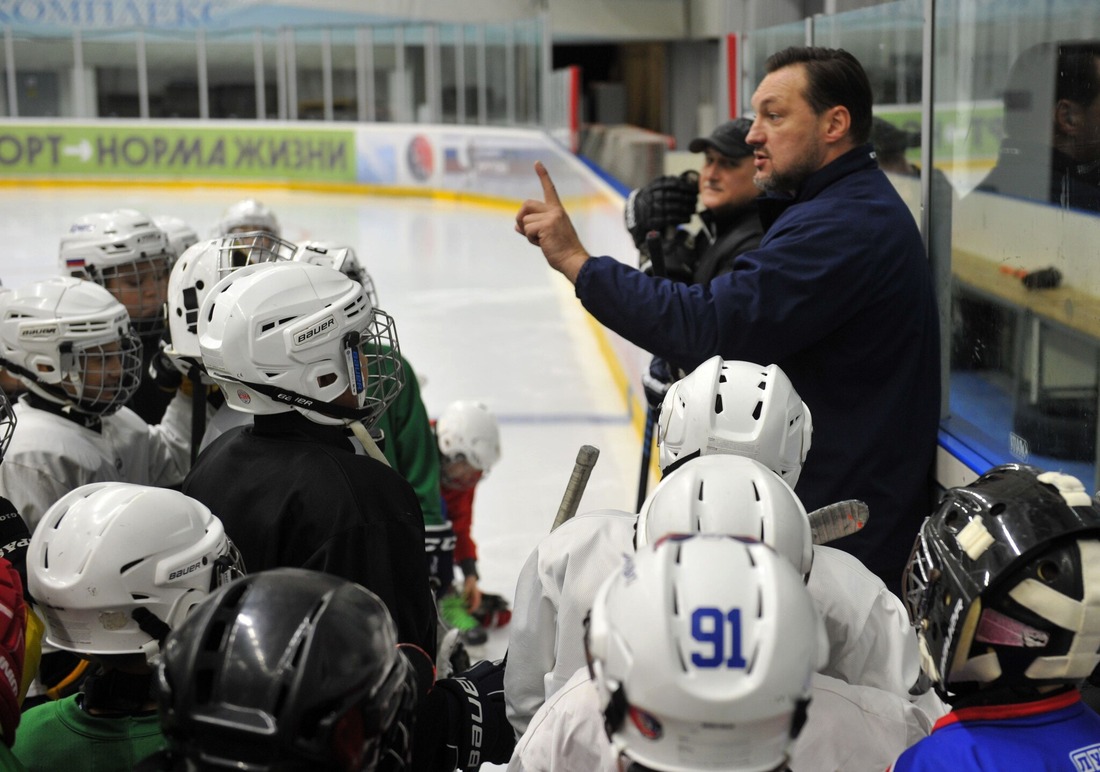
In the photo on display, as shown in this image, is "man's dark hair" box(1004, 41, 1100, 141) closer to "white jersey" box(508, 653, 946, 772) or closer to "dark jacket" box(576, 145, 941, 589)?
"dark jacket" box(576, 145, 941, 589)

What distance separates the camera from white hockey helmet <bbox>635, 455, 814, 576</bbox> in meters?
1.23

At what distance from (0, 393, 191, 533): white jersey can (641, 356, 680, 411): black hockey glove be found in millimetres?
1143

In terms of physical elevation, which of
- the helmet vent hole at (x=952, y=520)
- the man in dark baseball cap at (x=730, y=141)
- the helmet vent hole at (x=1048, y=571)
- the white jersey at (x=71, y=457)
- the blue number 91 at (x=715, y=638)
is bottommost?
the white jersey at (x=71, y=457)

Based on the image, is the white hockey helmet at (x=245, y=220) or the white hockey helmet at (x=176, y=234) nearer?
the white hockey helmet at (x=176, y=234)

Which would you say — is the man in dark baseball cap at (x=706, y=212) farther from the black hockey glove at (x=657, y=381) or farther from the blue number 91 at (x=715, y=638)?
the blue number 91 at (x=715, y=638)

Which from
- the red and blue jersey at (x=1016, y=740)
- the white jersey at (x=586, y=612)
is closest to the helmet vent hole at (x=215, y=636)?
the white jersey at (x=586, y=612)

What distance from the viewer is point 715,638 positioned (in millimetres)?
922

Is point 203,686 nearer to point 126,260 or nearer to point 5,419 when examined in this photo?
point 5,419

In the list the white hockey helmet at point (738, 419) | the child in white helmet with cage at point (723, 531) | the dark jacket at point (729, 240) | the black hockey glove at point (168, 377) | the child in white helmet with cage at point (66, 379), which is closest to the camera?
the child in white helmet with cage at point (723, 531)

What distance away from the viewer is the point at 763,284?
216 centimetres

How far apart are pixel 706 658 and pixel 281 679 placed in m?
0.37

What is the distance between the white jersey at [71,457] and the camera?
7.28 ft

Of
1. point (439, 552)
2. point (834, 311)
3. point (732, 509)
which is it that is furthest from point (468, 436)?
point (732, 509)

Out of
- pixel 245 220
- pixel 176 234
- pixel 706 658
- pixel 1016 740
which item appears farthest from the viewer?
pixel 245 220
